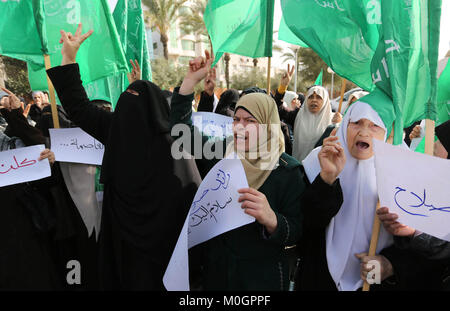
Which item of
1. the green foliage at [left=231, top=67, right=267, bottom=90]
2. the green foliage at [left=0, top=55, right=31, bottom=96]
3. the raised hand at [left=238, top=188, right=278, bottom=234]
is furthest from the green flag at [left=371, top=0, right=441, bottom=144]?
the green foliage at [left=231, top=67, right=267, bottom=90]

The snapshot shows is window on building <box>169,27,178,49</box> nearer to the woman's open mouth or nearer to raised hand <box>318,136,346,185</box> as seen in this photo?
the woman's open mouth

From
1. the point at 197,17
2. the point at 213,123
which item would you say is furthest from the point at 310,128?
the point at 197,17

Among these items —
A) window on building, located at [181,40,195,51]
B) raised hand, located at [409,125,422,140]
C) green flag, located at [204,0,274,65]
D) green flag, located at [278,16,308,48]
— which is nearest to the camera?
green flag, located at [204,0,274,65]

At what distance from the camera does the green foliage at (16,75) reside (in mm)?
13415

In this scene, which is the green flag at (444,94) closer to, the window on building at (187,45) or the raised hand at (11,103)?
the raised hand at (11,103)

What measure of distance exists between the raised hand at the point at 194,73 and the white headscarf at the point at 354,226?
3.04 ft

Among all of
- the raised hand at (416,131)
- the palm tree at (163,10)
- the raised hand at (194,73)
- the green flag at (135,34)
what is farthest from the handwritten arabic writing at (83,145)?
the palm tree at (163,10)

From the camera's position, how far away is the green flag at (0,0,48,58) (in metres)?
2.07

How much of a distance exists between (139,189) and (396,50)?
1.56m

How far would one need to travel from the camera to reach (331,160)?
4.17ft

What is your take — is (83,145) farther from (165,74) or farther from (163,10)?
(165,74)

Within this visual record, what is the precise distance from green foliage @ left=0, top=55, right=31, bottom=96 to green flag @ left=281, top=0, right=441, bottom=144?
15.5m
